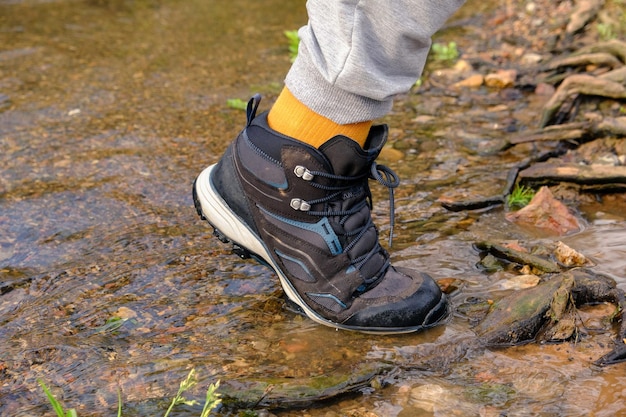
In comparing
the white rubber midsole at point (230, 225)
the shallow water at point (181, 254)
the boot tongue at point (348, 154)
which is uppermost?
the boot tongue at point (348, 154)

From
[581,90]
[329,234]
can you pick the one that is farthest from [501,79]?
[329,234]

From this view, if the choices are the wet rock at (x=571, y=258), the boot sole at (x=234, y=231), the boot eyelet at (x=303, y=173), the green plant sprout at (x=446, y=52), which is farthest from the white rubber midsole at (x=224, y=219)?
the green plant sprout at (x=446, y=52)

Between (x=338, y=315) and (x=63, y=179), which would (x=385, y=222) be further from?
(x=63, y=179)

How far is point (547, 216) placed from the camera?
123 inches

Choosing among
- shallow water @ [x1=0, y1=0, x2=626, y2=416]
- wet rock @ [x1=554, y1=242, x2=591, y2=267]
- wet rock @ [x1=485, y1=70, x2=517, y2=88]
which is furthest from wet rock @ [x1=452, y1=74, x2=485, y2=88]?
wet rock @ [x1=554, y1=242, x2=591, y2=267]

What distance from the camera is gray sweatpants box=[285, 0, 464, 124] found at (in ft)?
7.18

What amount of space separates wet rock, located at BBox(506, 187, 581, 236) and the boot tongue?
1021mm

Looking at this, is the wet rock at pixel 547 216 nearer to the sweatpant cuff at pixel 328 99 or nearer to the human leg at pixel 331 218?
the human leg at pixel 331 218

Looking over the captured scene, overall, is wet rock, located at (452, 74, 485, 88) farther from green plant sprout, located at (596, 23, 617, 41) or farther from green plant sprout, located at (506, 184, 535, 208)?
green plant sprout, located at (506, 184, 535, 208)

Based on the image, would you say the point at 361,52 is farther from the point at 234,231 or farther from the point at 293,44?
the point at 293,44

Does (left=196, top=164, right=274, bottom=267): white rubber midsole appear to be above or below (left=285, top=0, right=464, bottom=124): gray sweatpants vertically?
below

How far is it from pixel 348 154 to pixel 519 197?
1.31m

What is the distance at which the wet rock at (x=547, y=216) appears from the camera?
3081 millimetres

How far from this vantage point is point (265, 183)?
2498 mm
